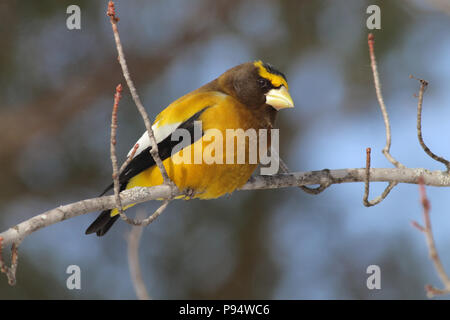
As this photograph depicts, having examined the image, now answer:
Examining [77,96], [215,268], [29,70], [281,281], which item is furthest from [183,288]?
[29,70]

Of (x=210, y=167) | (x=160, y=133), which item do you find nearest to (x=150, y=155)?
(x=160, y=133)

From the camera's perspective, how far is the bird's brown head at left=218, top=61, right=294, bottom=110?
14.4ft

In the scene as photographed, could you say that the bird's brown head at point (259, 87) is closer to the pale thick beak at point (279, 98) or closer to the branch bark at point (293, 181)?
the pale thick beak at point (279, 98)

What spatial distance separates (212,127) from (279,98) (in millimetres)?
557

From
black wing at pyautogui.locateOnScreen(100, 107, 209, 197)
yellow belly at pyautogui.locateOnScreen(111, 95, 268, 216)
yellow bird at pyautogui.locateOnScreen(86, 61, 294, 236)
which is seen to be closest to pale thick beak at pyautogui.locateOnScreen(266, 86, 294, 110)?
yellow bird at pyautogui.locateOnScreen(86, 61, 294, 236)

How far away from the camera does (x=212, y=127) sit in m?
4.19

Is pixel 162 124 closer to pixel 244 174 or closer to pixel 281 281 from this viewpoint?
pixel 244 174

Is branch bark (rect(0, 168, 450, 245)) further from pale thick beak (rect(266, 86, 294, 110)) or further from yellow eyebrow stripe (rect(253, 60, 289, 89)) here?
yellow eyebrow stripe (rect(253, 60, 289, 89))

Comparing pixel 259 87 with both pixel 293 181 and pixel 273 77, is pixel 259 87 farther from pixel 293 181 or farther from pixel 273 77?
pixel 293 181

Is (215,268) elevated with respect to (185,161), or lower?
lower

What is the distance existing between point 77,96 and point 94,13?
39.9 inches

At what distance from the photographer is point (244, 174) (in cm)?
427

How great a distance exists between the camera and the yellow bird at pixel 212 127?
13.5 ft

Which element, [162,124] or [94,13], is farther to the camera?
[94,13]
